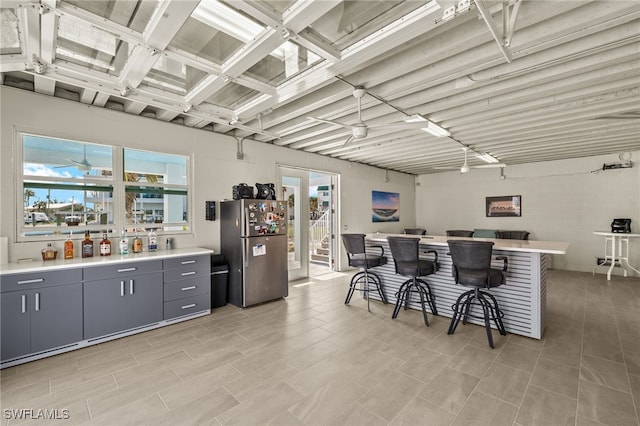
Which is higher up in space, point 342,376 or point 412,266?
point 412,266

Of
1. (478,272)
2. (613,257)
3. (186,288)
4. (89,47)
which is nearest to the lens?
(89,47)

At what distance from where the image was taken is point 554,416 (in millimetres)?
2035

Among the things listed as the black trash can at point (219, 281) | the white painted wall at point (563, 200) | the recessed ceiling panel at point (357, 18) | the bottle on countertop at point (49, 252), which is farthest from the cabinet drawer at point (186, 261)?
the white painted wall at point (563, 200)

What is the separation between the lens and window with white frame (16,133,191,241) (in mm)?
3348

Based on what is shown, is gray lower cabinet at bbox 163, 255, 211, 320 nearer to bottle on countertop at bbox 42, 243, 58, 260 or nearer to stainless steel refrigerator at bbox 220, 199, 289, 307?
stainless steel refrigerator at bbox 220, 199, 289, 307

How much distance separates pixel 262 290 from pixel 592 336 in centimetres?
425

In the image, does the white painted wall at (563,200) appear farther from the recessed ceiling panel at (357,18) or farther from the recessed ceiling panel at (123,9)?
the recessed ceiling panel at (123,9)

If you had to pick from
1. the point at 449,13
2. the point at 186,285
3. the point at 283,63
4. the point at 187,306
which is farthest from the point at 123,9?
the point at 187,306

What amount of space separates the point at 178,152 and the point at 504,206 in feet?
27.3

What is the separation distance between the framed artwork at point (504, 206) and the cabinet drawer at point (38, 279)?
928 centimetres

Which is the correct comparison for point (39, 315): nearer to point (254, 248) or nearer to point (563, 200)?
point (254, 248)

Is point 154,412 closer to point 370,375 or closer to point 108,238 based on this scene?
point 370,375

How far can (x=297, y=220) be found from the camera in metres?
6.21

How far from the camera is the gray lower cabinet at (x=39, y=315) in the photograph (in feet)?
8.87
